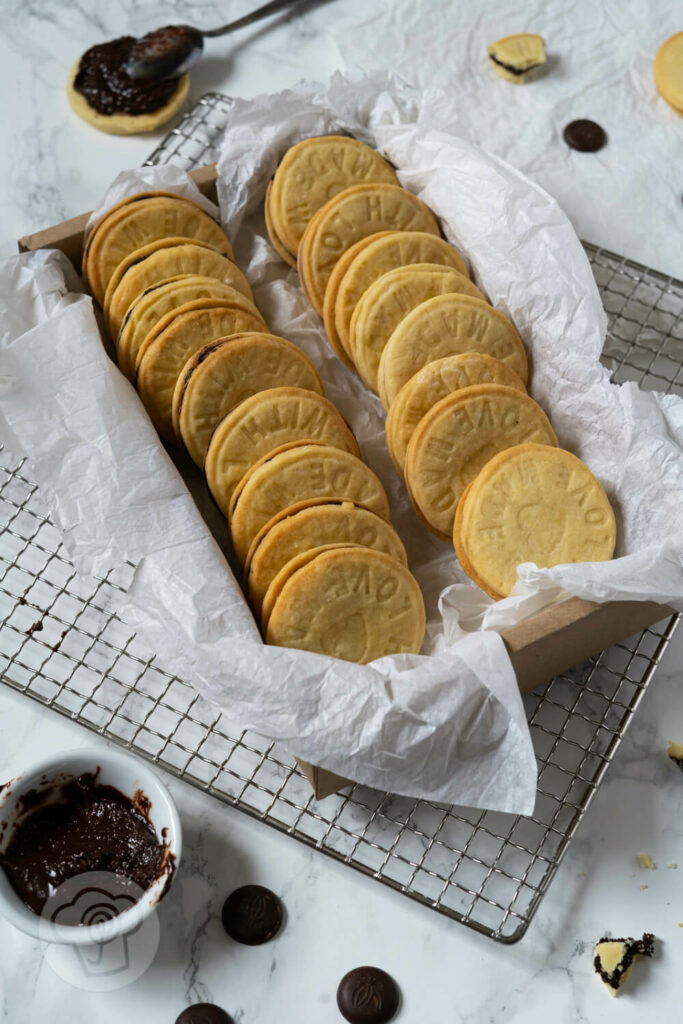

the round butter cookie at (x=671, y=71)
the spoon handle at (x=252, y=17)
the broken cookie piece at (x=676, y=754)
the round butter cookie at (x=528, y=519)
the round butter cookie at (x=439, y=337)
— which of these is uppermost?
the spoon handle at (x=252, y=17)

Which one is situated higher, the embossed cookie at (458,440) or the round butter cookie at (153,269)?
the round butter cookie at (153,269)

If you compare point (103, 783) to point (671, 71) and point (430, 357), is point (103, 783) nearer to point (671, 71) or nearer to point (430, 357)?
point (430, 357)

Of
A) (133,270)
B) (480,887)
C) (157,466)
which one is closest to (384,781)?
(480,887)

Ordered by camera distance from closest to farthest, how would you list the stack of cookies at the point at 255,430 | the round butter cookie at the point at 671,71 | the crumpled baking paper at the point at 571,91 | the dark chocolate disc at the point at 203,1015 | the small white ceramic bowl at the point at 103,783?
the small white ceramic bowl at the point at 103,783 < the dark chocolate disc at the point at 203,1015 < the stack of cookies at the point at 255,430 < the crumpled baking paper at the point at 571,91 < the round butter cookie at the point at 671,71

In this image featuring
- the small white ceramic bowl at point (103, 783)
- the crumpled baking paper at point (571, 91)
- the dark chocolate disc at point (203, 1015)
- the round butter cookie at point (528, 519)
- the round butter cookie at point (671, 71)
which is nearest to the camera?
the small white ceramic bowl at point (103, 783)

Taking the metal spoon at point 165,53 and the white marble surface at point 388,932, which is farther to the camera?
the metal spoon at point 165,53

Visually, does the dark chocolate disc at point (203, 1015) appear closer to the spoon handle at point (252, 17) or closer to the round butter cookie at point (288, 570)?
the round butter cookie at point (288, 570)

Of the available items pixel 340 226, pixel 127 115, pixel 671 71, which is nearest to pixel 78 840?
pixel 340 226

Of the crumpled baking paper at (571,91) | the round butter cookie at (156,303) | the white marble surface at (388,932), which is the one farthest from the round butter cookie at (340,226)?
the white marble surface at (388,932)
